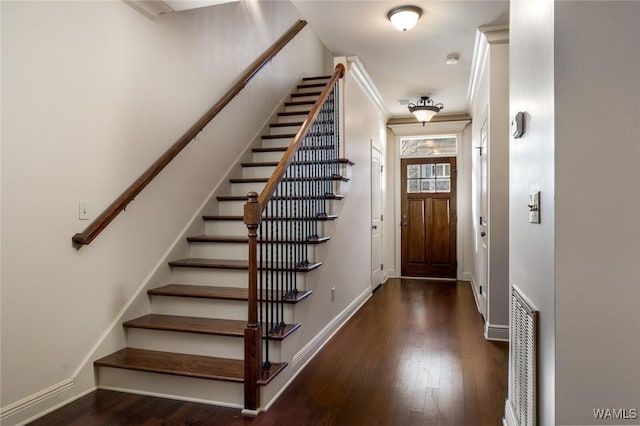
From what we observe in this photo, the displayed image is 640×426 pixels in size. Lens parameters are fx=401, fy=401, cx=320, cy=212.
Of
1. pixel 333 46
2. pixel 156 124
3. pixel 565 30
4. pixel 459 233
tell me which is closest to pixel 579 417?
pixel 565 30

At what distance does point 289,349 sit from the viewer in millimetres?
2598

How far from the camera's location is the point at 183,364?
7.88ft

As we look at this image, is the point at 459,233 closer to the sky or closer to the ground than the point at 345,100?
closer to the ground

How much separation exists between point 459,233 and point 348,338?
3.99 meters

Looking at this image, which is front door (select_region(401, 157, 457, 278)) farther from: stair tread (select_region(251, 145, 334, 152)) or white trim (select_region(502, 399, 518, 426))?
white trim (select_region(502, 399, 518, 426))

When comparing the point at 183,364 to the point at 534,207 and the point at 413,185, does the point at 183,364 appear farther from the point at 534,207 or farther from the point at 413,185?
the point at 413,185

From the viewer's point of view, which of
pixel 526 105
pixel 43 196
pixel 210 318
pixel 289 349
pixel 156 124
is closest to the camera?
pixel 526 105

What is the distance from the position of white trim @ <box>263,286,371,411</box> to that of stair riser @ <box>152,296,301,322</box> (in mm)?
335

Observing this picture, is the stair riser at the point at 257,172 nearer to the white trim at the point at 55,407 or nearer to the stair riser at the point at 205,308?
the stair riser at the point at 205,308

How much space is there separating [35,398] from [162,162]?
162cm

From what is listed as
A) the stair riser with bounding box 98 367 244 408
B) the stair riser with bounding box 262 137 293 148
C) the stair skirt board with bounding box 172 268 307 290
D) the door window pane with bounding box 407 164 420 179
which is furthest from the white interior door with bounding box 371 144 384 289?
the stair riser with bounding box 98 367 244 408

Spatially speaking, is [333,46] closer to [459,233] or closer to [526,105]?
[526,105]

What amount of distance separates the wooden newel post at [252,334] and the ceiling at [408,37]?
1.94 m

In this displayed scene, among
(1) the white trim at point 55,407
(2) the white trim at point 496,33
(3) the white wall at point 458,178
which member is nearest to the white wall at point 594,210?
(1) the white trim at point 55,407
